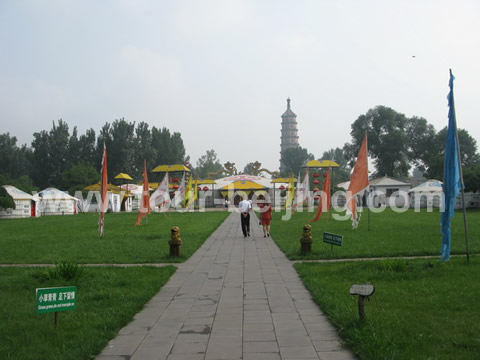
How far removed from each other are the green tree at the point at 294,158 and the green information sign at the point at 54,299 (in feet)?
389

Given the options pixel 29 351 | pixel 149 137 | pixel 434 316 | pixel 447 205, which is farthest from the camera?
pixel 149 137

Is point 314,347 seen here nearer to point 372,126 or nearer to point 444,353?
point 444,353

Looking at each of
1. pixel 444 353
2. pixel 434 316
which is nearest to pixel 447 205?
pixel 434 316

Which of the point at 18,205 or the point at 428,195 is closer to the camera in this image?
the point at 18,205

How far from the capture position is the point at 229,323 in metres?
5.72

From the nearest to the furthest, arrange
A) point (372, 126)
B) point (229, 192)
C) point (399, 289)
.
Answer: point (399, 289), point (229, 192), point (372, 126)

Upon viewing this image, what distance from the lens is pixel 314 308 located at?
21.1ft

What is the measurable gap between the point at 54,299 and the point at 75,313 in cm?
117

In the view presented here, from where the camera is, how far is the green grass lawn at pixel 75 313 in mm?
4742

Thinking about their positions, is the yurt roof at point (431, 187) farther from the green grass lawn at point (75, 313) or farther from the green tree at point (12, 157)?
the green tree at point (12, 157)

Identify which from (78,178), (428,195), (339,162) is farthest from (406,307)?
(339,162)

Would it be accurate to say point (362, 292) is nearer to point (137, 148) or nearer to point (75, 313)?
point (75, 313)

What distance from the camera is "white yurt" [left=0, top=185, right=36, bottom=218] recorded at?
129 feet

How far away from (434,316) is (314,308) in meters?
1.50
